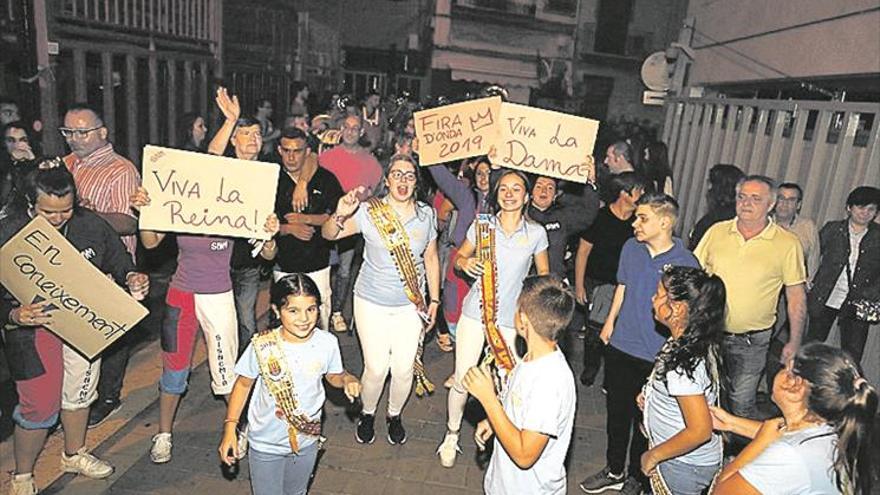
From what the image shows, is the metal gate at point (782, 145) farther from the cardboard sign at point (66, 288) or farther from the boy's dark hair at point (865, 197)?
the cardboard sign at point (66, 288)

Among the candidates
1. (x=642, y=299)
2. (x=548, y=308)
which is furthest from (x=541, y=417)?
(x=642, y=299)

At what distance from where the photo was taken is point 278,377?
3180 mm

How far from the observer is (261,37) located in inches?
496

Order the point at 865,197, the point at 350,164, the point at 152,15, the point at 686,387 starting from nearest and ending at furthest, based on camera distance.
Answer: the point at 686,387, the point at 865,197, the point at 350,164, the point at 152,15

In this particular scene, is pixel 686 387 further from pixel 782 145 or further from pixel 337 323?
pixel 782 145

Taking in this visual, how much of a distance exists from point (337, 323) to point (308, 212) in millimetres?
2147

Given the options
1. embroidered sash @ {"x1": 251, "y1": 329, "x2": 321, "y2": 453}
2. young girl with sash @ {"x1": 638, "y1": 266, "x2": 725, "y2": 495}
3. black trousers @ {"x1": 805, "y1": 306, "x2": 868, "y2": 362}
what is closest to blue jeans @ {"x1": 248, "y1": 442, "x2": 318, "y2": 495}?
embroidered sash @ {"x1": 251, "y1": 329, "x2": 321, "y2": 453}

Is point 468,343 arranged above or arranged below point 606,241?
below

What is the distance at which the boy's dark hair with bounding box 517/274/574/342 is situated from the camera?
273cm

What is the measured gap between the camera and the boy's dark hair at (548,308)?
273 centimetres

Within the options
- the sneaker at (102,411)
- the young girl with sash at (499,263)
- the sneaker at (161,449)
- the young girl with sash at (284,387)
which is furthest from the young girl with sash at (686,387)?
the sneaker at (102,411)

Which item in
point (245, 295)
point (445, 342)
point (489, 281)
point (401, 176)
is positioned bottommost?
point (445, 342)

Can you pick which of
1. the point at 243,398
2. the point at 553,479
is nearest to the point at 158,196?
the point at 243,398

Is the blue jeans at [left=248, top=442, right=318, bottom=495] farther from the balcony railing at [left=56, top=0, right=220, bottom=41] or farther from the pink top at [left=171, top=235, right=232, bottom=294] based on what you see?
the balcony railing at [left=56, top=0, right=220, bottom=41]
